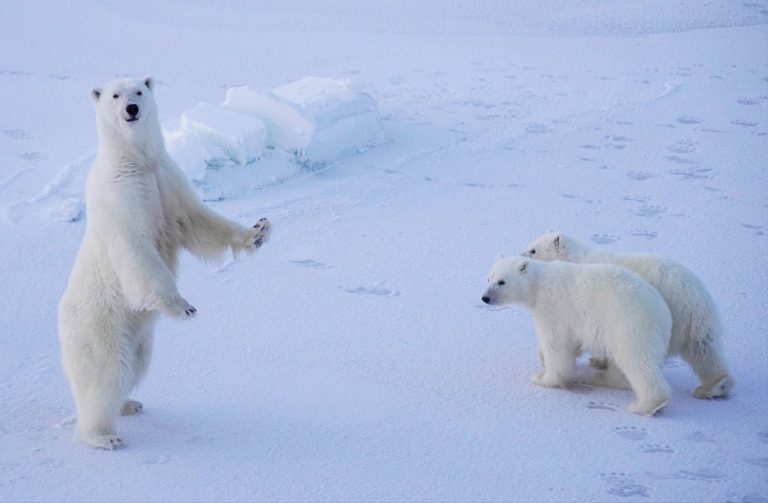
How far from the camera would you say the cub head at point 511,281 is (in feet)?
11.7

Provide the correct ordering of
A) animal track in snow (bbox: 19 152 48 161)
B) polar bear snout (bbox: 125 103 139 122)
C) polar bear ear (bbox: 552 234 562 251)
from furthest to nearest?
animal track in snow (bbox: 19 152 48 161) → polar bear ear (bbox: 552 234 562 251) → polar bear snout (bbox: 125 103 139 122)

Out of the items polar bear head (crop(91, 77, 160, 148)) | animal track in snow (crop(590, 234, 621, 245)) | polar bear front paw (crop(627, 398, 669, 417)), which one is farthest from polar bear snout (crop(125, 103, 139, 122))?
animal track in snow (crop(590, 234, 621, 245))

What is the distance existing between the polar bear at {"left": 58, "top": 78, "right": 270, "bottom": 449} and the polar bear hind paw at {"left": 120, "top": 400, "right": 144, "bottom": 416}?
142mm

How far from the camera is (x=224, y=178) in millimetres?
5566

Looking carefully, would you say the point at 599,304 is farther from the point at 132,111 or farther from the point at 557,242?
the point at 132,111

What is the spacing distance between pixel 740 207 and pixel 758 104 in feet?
7.44

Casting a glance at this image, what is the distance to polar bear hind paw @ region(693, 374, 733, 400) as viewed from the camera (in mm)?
3457

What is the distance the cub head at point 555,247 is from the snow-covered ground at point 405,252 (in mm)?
341

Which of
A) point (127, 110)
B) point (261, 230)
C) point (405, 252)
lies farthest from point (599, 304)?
point (127, 110)

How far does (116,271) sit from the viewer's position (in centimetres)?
312

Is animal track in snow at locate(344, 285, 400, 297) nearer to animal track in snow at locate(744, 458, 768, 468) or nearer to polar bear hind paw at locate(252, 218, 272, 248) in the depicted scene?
polar bear hind paw at locate(252, 218, 272, 248)

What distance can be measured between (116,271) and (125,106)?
527mm

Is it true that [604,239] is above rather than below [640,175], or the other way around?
below

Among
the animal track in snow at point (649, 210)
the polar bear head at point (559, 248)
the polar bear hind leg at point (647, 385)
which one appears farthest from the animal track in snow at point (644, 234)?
the polar bear hind leg at point (647, 385)
